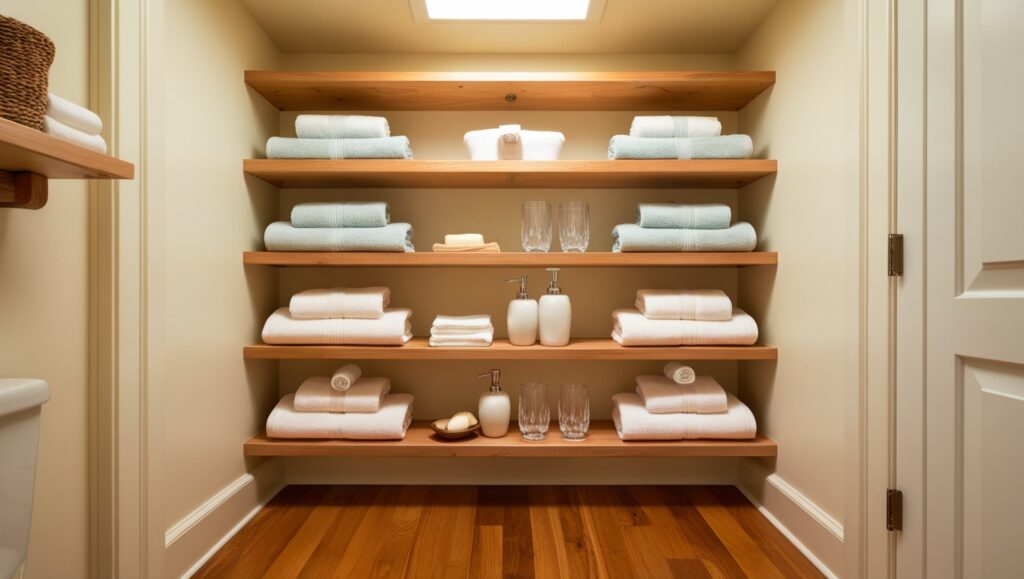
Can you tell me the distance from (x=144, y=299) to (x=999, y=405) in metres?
1.68

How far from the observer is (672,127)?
171 cm

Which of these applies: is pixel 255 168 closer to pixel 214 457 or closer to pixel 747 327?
pixel 214 457

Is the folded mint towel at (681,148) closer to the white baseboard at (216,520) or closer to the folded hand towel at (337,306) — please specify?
the folded hand towel at (337,306)

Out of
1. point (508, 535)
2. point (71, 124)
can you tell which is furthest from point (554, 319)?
point (71, 124)

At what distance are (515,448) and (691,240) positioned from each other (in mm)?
896

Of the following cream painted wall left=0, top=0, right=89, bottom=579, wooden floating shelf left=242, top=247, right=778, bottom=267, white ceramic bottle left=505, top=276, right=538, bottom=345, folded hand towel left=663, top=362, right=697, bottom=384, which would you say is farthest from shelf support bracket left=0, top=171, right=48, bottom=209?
folded hand towel left=663, top=362, right=697, bottom=384

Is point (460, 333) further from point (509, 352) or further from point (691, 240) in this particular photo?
point (691, 240)

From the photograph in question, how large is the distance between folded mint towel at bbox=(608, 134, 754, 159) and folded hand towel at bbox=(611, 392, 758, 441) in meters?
0.85

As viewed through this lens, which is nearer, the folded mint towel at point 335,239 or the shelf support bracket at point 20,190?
the shelf support bracket at point 20,190

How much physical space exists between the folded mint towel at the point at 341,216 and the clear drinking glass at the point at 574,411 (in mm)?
848

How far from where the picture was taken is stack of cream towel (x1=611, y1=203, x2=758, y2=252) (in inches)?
66.2

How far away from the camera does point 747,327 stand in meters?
1.69

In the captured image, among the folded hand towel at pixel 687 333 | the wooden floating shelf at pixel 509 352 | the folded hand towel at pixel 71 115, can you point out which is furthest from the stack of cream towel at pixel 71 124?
the folded hand towel at pixel 687 333

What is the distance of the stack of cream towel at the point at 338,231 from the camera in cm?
169
